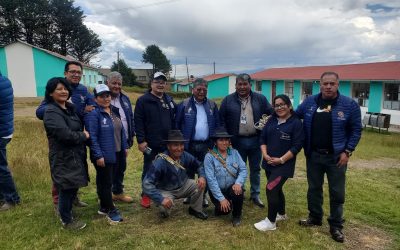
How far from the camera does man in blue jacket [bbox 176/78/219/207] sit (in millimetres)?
4945

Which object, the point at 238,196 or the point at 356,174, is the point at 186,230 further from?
the point at 356,174

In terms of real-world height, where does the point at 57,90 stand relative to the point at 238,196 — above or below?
above

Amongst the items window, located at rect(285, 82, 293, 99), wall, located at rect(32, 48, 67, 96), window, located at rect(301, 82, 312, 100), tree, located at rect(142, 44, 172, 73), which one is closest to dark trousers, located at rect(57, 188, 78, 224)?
window, located at rect(301, 82, 312, 100)

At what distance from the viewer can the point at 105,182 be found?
4438 mm

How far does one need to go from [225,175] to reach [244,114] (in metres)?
1.03

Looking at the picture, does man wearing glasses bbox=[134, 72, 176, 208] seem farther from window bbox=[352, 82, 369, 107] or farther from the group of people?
window bbox=[352, 82, 369, 107]

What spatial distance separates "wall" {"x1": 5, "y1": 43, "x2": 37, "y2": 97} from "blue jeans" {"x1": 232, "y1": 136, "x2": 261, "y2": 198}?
32.5 m

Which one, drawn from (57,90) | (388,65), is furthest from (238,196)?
(388,65)

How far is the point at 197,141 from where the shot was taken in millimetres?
5020

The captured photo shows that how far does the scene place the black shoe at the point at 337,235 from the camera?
4.11 m

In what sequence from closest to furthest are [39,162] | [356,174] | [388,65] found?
1. [39,162]
2. [356,174]
3. [388,65]

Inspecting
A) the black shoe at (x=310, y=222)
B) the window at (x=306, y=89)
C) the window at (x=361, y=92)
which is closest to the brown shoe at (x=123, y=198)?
the black shoe at (x=310, y=222)

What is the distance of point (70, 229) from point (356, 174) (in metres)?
7.05

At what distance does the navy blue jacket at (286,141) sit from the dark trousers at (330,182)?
26cm
